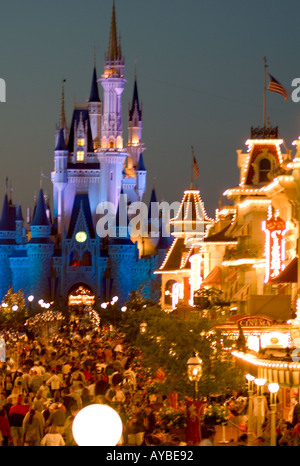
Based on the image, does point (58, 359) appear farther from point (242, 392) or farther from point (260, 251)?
point (260, 251)

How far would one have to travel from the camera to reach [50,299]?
120 m

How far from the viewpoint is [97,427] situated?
31.2 ft

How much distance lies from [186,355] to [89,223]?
103278 millimetres

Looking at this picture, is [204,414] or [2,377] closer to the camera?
[204,414]

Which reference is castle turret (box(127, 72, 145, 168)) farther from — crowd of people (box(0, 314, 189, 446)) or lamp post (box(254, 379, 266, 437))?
lamp post (box(254, 379, 266, 437))

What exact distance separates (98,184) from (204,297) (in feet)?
306

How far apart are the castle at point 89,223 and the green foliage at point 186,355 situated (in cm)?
9181

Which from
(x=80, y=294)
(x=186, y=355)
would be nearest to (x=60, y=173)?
(x=80, y=294)

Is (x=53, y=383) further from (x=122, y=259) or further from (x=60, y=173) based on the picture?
(x=60, y=173)

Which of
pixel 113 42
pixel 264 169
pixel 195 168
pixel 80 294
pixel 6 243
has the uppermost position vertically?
pixel 113 42

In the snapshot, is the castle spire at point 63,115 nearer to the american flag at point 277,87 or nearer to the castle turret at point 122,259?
the castle turret at point 122,259

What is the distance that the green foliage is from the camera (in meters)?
22.3

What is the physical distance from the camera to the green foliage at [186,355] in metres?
22.3
